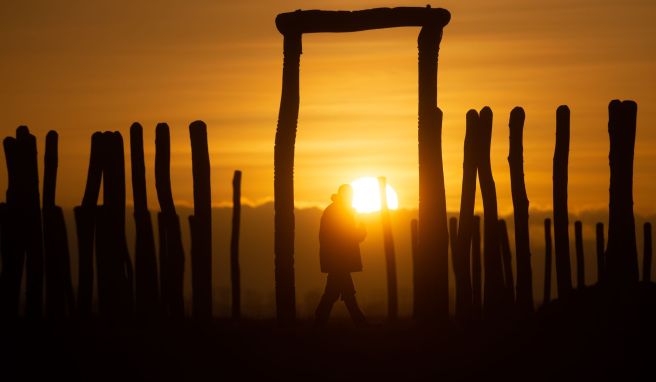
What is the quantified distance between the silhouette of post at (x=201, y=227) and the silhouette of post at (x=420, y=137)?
944 millimetres

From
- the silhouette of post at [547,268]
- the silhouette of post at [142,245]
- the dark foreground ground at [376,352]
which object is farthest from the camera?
the silhouette of post at [547,268]

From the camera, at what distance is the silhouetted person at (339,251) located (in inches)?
672

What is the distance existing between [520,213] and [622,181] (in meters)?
1.43

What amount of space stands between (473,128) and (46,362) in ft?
21.6

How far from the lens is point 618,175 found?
16828 mm

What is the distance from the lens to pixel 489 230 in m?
17.5

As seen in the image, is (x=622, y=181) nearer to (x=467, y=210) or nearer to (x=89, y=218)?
(x=467, y=210)

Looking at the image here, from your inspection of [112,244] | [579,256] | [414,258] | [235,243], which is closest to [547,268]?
[579,256]

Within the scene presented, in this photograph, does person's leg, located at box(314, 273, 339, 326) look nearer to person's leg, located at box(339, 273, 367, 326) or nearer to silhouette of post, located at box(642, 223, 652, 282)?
person's leg, located at box(339, 273, 367, 326)

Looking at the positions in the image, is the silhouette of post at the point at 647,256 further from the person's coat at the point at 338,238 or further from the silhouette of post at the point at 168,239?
the silhouette of post at the point at 168,239

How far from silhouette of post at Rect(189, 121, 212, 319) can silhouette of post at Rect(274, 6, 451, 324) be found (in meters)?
0.94

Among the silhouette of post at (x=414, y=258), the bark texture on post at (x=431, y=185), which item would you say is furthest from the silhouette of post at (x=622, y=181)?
the silhouette of post at (x=414, y=258)

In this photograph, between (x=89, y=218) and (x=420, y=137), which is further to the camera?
(x=89, y=218)

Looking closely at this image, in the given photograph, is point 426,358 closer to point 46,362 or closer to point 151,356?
point 151,356
